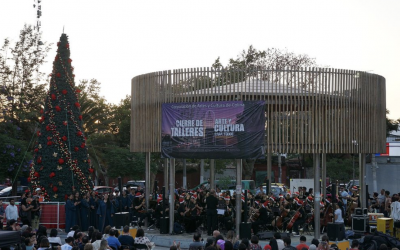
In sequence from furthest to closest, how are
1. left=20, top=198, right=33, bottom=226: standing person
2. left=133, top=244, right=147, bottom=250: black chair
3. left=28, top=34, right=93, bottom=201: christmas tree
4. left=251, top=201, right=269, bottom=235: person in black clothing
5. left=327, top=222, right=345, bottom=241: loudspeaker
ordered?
left=28, top=34, right=93, bottom=201: christmas tree → left=20, top=198, right=33, bottom=226: standing person → left=251, top=201, right=269, bottom=235: person in black clothing → left=327, top=222, right=345, bottom=241: loudspeaker → left=133, top=244, right=147, bottom=250: black chair

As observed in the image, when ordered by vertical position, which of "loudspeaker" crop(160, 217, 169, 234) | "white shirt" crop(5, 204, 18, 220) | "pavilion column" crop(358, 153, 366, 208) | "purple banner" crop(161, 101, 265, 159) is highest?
"purple banner" crop(161, 101, 265, 159)

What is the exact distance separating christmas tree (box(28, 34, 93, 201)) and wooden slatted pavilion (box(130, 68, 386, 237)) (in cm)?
604

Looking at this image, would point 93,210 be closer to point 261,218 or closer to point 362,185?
point 261,218

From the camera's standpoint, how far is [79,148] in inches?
1105

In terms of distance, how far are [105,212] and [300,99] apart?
967 centimetres

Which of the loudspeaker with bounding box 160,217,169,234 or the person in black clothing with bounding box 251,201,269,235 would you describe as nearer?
the person in black clothing with bounding box 251,201,269,235

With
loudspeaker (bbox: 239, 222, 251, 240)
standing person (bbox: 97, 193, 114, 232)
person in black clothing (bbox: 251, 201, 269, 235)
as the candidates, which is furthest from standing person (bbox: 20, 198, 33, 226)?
person in black clothing (bbox: 251, 201, 269, 235)

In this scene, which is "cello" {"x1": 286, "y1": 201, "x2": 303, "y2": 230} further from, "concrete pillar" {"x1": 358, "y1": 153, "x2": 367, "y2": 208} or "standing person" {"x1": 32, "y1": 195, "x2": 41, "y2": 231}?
"standing person" {"x1": 32, "y1": 195, "x2": 41, "y2": 231}

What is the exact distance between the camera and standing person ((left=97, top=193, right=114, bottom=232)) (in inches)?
975

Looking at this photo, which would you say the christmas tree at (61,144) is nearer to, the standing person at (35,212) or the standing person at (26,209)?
the standing person at (35,212)

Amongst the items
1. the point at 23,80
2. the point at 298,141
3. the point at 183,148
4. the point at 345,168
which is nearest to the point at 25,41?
the point at 23,80

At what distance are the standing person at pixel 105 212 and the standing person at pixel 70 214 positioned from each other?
108cm

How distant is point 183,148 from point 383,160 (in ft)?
110

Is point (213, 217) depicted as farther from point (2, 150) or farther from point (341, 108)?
point (2, 150)
